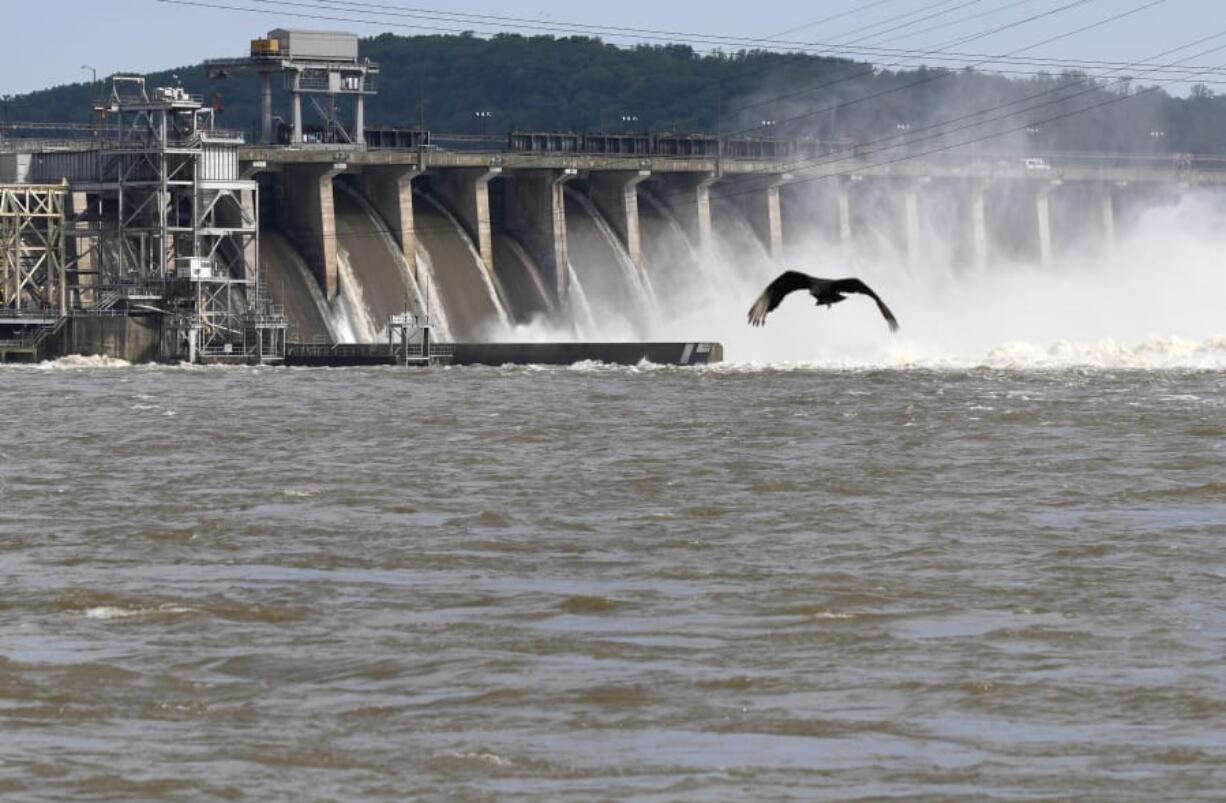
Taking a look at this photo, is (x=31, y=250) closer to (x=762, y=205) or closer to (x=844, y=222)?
(x=762, y=205)

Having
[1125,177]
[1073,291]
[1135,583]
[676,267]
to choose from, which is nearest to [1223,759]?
[1135,583]

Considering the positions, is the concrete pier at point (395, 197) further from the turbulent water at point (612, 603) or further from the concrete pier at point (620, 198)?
the turbulent water at point (612, 603)

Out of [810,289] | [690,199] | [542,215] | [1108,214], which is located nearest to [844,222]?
[690,199]

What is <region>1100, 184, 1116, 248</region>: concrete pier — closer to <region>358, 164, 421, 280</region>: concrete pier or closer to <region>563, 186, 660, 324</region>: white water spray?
<region>563, 186, 660, 324</region>: white water spray

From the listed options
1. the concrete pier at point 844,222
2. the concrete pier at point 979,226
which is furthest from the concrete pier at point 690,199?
the concrete pier at point 979,226

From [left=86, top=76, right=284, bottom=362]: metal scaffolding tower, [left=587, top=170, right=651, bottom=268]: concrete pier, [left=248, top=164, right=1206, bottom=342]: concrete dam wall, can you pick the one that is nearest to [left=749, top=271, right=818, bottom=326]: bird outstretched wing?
[left=86, top=76, right=284, bottom=362]: metal scaffolding tower

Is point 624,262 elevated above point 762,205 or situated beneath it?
situated beneath
